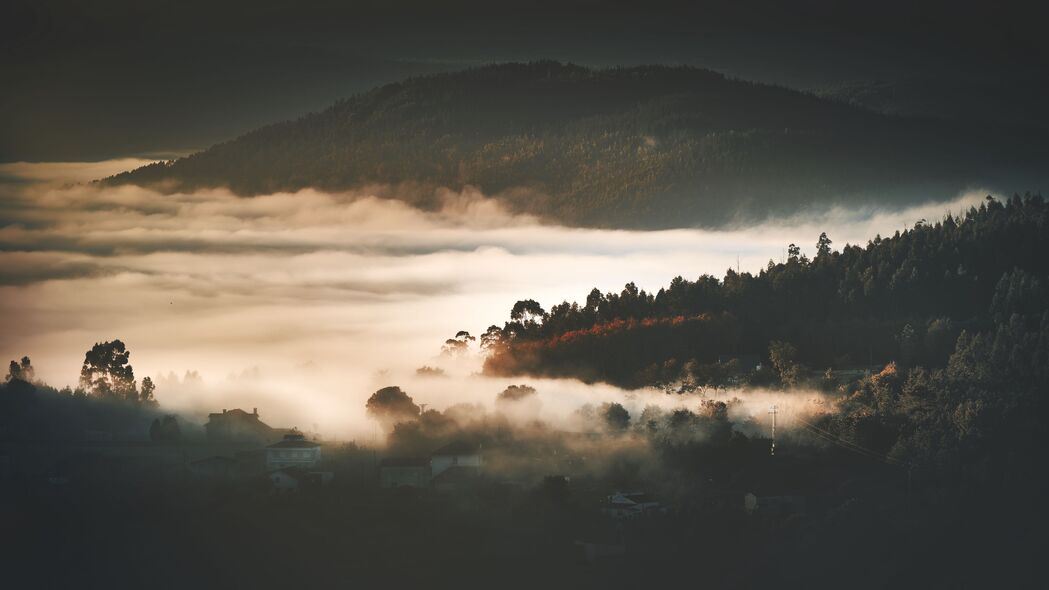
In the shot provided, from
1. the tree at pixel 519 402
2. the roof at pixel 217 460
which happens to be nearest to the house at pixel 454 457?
the tree at pixel 519 402

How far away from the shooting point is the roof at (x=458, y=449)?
91.8 metres

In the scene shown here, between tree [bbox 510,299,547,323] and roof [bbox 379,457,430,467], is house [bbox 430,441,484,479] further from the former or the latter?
tree [bbox 510,299,547,323]

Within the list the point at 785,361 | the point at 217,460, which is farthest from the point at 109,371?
the point at 785,361

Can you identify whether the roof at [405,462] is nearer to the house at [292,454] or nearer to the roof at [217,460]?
the house at [292,454]

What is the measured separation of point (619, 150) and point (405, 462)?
34.5 meters

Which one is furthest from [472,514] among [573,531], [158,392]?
[158,392]

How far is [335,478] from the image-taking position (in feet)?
296

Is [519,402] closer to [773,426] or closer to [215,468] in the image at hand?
[773,426]

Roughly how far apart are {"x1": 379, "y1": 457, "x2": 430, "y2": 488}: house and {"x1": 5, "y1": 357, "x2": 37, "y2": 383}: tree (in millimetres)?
23505

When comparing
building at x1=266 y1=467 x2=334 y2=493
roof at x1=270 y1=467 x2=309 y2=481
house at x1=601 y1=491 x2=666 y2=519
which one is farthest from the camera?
roof at x1=270 y1=467 x2=309 y2=481

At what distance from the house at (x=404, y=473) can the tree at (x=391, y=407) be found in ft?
16.8

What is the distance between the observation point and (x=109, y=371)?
357 ft

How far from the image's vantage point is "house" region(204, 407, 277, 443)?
9794cm

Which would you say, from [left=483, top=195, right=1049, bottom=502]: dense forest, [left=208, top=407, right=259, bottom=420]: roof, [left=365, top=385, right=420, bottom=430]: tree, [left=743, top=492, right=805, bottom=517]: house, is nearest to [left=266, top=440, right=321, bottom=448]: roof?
[left=365, top=385, right=420, bottom=430]: tree
